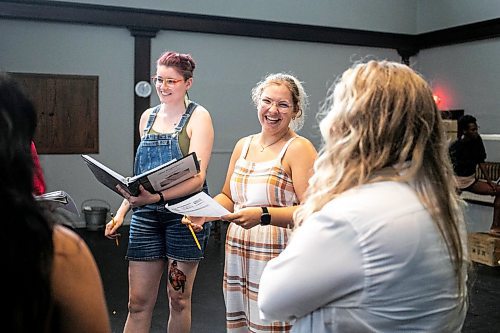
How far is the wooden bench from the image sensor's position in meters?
6.10

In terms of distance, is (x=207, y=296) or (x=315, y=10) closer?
(x=207, y=296)

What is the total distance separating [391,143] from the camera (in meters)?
1.15

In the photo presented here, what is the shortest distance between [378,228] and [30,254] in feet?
1.98

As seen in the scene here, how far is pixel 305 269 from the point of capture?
3.63ft

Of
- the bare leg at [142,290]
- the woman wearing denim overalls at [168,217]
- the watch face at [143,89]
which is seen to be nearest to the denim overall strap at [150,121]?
the woman wearing denim overalls at [168,217]

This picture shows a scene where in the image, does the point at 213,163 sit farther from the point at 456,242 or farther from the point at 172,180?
the point at 456,242

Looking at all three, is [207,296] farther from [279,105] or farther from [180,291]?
[279,105]

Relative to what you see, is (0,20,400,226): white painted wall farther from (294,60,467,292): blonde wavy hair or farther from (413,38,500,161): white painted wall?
(294,60,467,292): blonde wavy hair

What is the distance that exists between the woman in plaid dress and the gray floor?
1272 millimetres

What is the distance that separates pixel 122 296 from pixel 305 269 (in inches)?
124

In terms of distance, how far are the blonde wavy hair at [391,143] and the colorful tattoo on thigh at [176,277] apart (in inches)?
52.6

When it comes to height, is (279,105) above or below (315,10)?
below

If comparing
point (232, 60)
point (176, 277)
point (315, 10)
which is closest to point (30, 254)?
point (176, 277)

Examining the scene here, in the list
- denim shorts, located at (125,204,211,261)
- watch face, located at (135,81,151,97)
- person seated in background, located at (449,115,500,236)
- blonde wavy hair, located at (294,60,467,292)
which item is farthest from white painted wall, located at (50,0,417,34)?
blonde wavy hair, located at (294,60,467,292)
